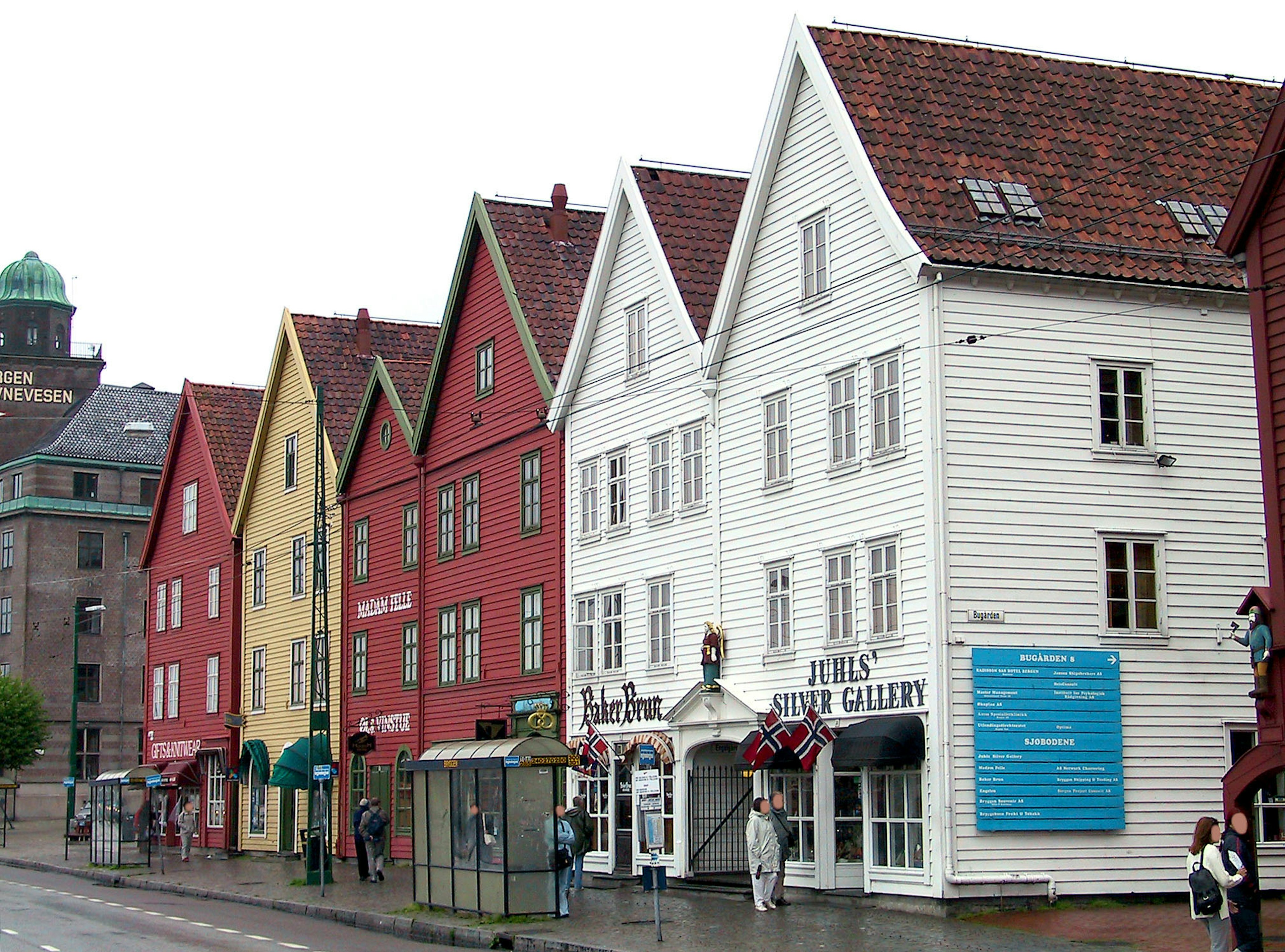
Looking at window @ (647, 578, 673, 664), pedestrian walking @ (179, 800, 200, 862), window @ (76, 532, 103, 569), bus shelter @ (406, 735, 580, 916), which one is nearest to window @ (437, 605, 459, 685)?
window @ (647, 578, 673, 664)

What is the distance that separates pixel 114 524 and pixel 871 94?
73500 millimetres

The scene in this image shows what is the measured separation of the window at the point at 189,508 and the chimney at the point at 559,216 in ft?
76.9

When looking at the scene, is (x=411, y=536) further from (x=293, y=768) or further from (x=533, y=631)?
(x=533, y=631)

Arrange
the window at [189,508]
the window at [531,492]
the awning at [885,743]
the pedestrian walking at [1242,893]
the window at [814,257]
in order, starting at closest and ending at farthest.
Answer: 1. the pedestrian walking at [1242,893]
2. the awning at [885,743]
3. the window at [814,257]
4. the window at [531,492]
5. the window at [189,508]

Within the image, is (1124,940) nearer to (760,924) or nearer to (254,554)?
(760,924)

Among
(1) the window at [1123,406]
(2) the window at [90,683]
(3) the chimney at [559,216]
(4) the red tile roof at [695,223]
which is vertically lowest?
(2) the window at [90,683]

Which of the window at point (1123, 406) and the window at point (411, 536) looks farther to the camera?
the window at point (411, 536)

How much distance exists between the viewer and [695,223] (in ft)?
114

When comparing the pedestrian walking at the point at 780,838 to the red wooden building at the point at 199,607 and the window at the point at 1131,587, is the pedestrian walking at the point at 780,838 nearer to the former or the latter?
the window at the point at 1131,587

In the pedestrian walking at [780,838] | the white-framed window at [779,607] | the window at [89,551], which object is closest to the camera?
the pedestrian walking at [780,838]

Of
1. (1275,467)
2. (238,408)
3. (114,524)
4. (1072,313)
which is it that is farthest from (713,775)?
(114,524)

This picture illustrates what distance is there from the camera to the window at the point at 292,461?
5175 centimetres

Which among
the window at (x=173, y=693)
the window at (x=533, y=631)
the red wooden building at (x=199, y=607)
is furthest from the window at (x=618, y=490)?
the window at (x=173, y=693)

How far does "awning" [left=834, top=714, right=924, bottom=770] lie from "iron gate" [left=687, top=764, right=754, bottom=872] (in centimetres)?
597
